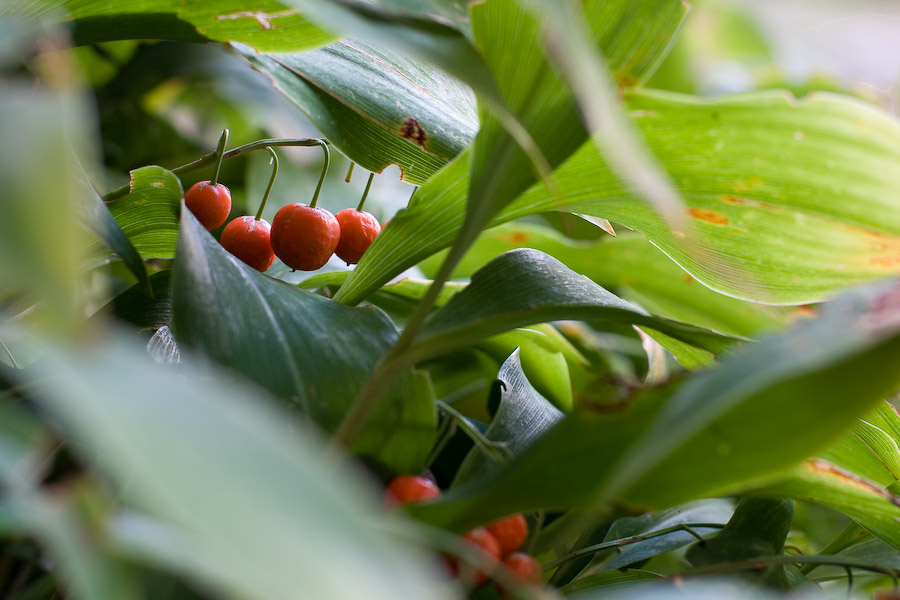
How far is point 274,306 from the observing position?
31cm

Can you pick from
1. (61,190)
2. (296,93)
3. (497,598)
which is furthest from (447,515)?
(296,93)

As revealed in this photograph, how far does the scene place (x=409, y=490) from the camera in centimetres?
30

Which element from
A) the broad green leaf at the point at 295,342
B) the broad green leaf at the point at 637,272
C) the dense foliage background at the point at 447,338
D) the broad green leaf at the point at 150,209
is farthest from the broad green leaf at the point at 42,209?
the broad green leaf at the point at 637,272

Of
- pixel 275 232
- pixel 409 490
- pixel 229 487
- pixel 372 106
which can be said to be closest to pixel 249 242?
pixel 275 232

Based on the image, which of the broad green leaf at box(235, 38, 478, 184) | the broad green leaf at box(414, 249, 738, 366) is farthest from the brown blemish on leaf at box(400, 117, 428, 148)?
the broad green leaf at box(414, 249, 738, 366)

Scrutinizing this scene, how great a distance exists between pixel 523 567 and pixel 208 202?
1.04 feet

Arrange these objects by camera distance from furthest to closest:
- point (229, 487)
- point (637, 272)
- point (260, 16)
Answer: point (637, 272), point (260, 16), point (229, 487)

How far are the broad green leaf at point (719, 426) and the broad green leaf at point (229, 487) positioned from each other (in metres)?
0.08

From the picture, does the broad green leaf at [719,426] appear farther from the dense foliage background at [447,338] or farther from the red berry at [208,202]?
the red berry at [208,202]

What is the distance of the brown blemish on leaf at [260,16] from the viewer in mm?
392

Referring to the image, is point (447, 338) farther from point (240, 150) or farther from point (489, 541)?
point (240, 150)

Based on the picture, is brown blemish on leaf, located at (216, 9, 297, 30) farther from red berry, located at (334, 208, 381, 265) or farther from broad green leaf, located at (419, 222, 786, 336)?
broad green leaf, located at (419, 222, 786, 336)

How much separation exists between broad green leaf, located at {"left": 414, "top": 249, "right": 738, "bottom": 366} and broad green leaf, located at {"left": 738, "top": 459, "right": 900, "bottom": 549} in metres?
0.07

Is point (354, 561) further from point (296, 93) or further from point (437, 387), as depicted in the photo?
point (437, 387)
